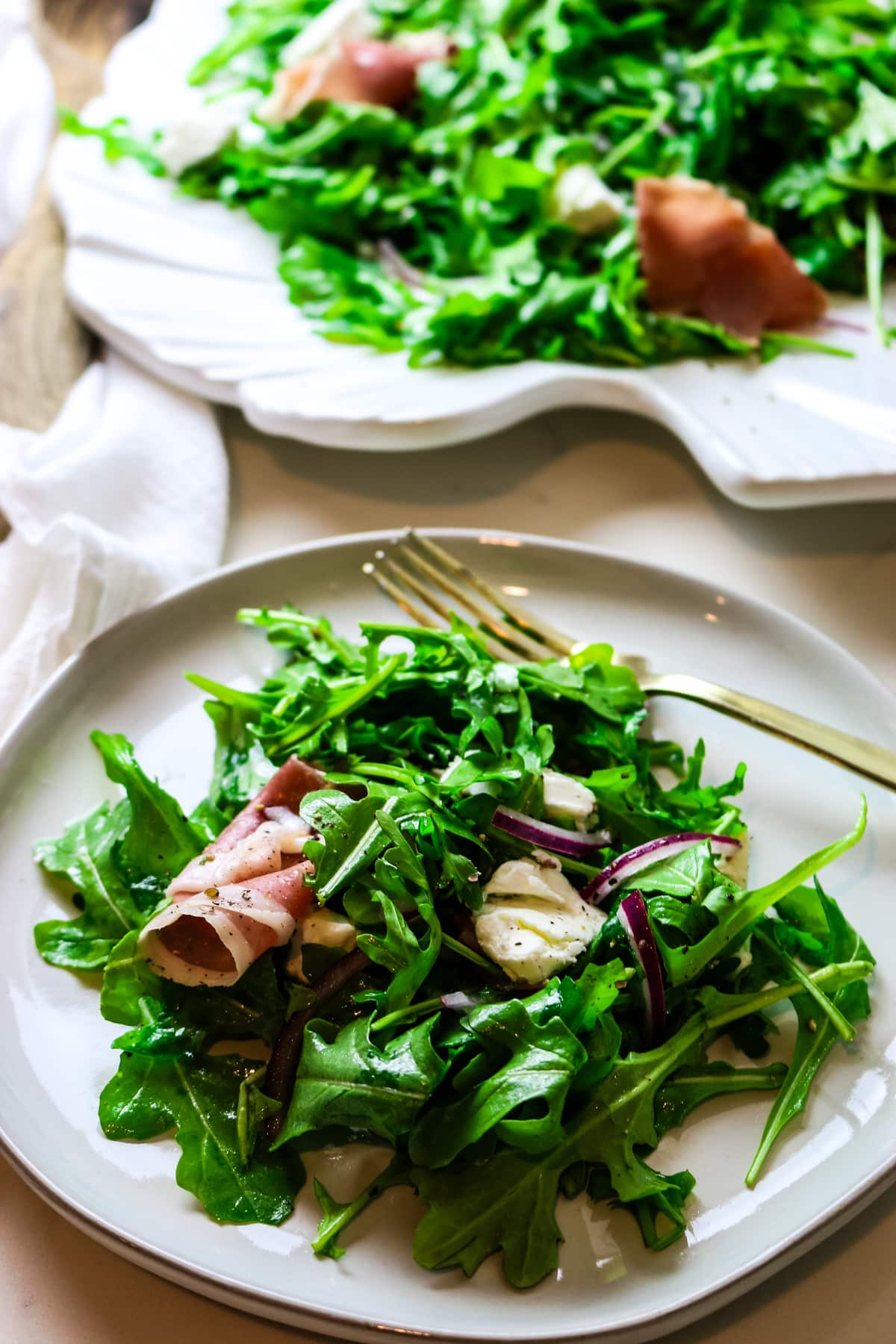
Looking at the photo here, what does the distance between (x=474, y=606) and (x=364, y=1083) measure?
710 mm

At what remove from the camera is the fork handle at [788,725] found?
133cm

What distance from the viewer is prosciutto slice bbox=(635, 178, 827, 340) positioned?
1948mm

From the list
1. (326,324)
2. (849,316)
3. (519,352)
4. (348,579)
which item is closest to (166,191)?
(326,324)

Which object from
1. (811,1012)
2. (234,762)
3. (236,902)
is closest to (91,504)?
(234,762)

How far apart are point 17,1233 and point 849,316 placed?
6.08ft

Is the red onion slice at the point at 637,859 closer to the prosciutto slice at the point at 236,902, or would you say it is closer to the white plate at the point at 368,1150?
the white plate at the point at 368,1150

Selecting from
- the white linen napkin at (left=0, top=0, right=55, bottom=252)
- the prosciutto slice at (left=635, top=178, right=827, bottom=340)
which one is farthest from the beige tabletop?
the white linen napkin at (left=0, top=0, right=55, bottom=252)

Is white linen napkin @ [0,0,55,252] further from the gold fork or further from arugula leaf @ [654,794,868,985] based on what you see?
arugula leaf @ [654,794,868,985]

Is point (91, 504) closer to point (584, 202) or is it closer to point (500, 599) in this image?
point (500, 599)

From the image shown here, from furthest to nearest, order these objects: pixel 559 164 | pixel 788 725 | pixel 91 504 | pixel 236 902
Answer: pixel 559 164 → pixel 91 504 → pixel 788 725 → pixel 236 902

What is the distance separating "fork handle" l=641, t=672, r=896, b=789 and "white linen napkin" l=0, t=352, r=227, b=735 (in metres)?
0.74

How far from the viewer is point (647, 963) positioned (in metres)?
1.12

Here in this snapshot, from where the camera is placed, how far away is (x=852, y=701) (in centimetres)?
144

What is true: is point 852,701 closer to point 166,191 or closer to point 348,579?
point 348,579
